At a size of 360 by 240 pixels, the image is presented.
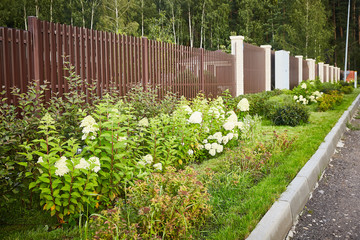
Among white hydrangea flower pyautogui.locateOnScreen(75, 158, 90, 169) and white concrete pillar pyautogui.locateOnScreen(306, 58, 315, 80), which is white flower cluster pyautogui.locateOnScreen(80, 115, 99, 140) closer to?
white hydrangea flower pyautogui.locateOnScreen(75, 158, 90, 169)

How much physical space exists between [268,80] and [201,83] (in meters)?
9.09

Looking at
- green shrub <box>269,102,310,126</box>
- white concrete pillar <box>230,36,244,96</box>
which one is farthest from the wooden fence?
white concrete pillar <box>230,36,244,96</box>

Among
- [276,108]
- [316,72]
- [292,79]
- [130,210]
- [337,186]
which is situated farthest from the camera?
[316,72]

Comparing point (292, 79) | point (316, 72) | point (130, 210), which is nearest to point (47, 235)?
point (130, 210)

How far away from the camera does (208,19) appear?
4553cm

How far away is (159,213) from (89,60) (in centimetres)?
421

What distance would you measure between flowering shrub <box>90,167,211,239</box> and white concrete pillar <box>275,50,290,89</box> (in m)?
18.7

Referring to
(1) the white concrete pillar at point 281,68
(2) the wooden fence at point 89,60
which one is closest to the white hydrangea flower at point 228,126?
(2) the wooden fence at point 89,60

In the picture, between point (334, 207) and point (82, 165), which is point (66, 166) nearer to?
point (82, 165)

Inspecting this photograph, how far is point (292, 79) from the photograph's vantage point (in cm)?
2314

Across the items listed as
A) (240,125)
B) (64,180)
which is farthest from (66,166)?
(240,125)

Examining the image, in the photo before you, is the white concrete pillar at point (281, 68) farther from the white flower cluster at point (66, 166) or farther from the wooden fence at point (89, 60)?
the white flower cluster at point (66, 166)

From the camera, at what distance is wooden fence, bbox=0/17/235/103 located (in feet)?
16.6

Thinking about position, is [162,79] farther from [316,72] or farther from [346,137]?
[316,72]
